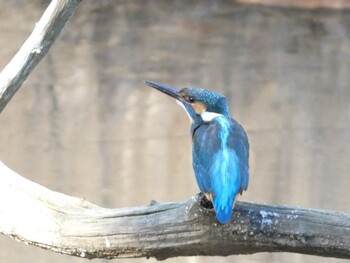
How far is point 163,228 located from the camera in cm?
151

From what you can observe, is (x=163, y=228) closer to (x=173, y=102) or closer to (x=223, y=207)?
(x=223, y=207)

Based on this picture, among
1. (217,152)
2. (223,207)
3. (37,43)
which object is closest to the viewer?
(223,207)

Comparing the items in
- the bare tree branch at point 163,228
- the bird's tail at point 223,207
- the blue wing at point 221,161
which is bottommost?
the bare tree branch at point 163,228

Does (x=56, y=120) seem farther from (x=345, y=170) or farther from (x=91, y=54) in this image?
(x=345, y=170)

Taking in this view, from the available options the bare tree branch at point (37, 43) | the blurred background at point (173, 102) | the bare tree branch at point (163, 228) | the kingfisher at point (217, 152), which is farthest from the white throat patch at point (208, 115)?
the blurred background at point (173, 102)

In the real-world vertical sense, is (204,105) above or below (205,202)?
above

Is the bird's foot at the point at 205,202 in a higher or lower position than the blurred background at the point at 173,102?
lower

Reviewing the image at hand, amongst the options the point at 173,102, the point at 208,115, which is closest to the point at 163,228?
the point at 208,115

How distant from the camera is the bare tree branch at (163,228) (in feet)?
4.73

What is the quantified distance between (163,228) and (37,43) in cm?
51

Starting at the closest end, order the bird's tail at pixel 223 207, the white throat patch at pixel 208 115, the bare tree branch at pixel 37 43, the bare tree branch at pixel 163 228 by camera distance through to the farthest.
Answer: the bird's tail at pixel 223 207 < the bare tree branch at pixel 163 228 < the white throat patch at pixel 208 115 < the bare tree branch at pixel 37 43

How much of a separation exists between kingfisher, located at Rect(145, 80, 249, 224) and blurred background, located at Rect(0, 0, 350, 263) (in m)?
0.87

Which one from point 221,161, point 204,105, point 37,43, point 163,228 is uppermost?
point 37,43

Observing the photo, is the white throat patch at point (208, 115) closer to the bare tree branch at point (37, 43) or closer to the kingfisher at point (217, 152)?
the kingfisher at point (217, 152)
